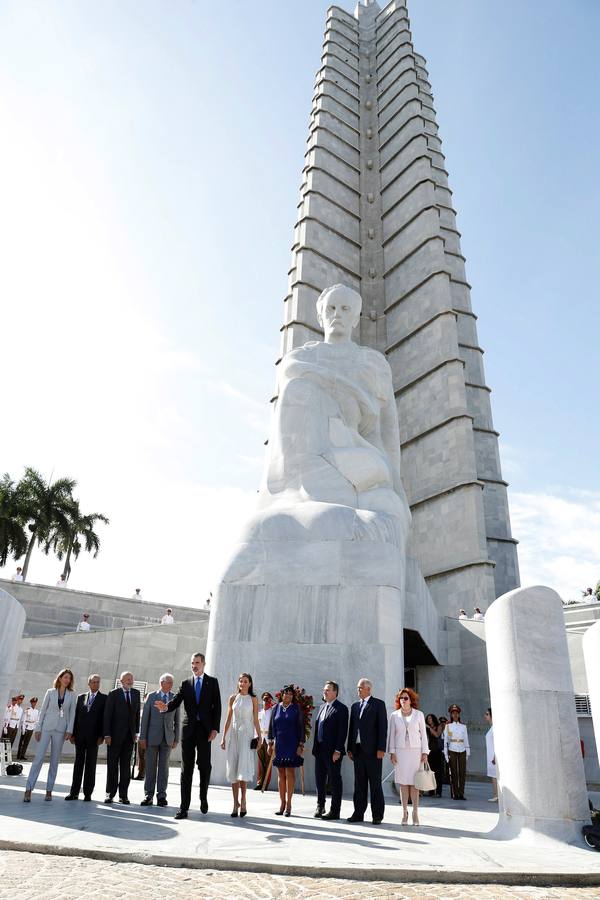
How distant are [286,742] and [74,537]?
119ft

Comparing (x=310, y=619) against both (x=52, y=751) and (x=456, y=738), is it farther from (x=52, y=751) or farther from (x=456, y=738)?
(x=52, y=751)

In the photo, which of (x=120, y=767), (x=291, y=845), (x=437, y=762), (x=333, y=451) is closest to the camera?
(x=291, y=845)

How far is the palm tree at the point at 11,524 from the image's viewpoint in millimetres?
35062

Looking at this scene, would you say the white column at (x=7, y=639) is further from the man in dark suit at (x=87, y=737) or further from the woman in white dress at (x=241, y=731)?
the woman in white dress at (x=241, y=731)

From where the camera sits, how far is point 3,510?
3544 centimetres

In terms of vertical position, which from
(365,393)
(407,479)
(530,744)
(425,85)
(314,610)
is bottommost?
(530,744)

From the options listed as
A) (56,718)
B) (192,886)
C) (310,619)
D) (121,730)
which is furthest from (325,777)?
(56,718)

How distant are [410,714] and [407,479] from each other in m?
21.5

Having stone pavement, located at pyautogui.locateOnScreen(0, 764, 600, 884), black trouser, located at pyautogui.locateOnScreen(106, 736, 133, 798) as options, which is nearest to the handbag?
stone pavement, located at pyautogui.locateOnScreen(0, 764, 600, 884)

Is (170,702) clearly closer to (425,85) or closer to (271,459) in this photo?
(271,459)

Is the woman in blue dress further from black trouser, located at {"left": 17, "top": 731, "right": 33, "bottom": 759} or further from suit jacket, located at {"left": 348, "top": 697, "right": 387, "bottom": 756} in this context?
black trouser, located at {"left": 17, "top": 731, "right": 33, "bottom": 759}


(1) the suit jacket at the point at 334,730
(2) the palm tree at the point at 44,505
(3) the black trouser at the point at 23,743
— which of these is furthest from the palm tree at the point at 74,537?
(1) the suit jacket at the point at 334,730

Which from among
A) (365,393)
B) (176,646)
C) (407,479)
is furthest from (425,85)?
(176,646)

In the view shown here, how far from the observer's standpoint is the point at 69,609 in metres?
18.3
